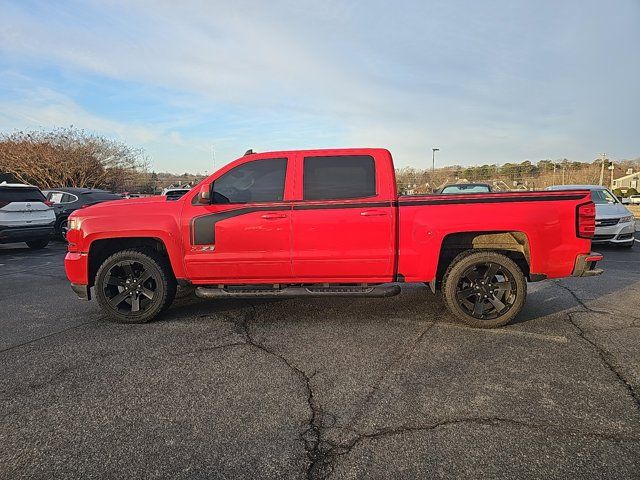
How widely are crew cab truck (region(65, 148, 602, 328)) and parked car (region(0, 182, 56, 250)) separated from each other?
7.03m

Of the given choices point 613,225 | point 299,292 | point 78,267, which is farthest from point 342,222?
point 613,225

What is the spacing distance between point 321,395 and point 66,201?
530 inches

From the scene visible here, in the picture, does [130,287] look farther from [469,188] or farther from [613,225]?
[613,225]

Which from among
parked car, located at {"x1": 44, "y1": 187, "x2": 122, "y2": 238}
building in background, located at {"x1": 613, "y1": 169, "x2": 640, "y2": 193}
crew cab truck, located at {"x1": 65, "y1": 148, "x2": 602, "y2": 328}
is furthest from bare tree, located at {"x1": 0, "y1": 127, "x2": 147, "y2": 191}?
building in background, located at {"x1": 613, "y1": 169, "x2": 640, "y2": 193}

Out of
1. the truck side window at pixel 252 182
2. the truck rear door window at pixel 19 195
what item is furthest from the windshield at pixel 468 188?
the truck rear door window at pixel 19 195

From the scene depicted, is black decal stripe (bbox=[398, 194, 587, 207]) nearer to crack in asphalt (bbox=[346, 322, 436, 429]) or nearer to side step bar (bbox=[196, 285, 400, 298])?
side step bar (bbox=[196, 285, 400, 298])

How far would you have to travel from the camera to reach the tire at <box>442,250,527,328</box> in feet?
14.1

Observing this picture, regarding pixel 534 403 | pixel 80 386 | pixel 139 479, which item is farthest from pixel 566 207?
pixel 80 386

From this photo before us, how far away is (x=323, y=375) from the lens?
3236 mm

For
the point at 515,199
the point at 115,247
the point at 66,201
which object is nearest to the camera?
the point at 515,199

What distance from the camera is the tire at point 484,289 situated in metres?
4.30

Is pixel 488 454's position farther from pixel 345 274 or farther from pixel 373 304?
pixel 373 304

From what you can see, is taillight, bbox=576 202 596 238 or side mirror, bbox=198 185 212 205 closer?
taillight, bbox=576 202 596 238

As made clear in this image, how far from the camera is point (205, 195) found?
4375 mm
